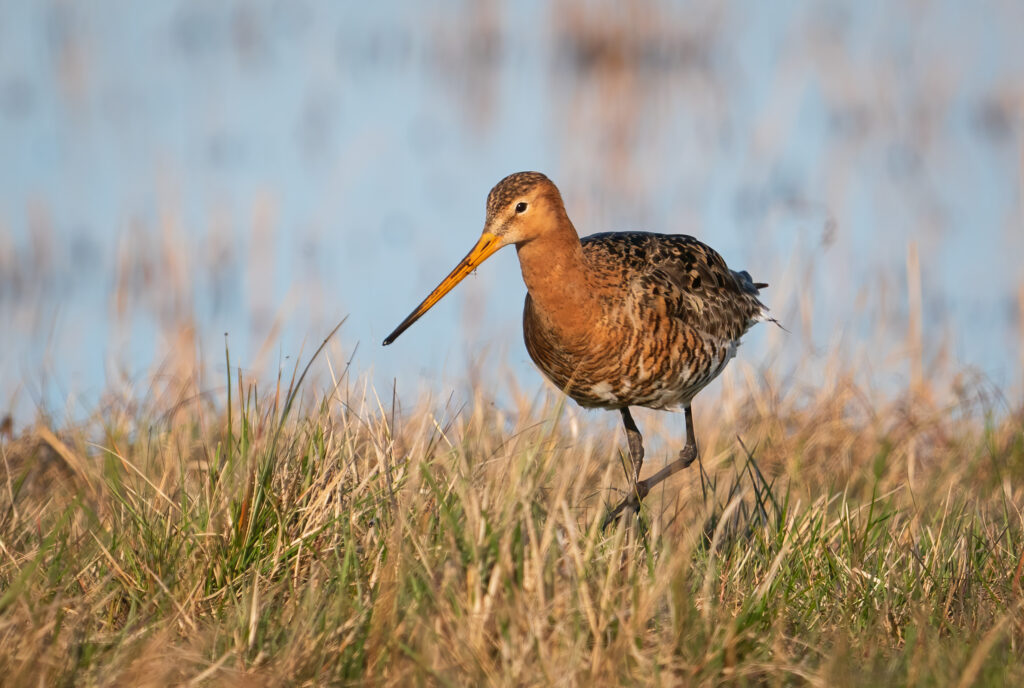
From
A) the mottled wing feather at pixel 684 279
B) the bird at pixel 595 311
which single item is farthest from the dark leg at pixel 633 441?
the mottled wing feather at pixel 684 279

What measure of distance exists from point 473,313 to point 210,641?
5.42 meters

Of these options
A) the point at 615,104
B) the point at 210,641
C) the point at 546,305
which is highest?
the point at 615,104

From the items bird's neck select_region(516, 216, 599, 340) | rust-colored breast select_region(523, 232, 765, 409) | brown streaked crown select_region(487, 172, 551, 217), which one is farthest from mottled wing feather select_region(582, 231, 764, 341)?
brown streaked crown select_region(487, 172, 551, 217)

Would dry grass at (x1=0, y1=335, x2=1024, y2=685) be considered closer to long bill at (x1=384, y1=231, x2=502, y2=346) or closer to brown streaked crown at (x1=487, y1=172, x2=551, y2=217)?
long bill at (x1=384, y1=231, x2=502, y2=346)

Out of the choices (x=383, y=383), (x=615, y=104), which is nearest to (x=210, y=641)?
(x=383, y=383)

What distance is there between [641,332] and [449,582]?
6.39 ft

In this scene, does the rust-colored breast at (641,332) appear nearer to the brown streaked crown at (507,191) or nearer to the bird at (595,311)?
the bird at (595,311)

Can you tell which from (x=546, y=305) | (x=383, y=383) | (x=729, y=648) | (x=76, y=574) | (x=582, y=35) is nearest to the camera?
(x=729, y=648)

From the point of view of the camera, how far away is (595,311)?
15.3 ft

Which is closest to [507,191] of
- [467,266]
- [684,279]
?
[467,266]

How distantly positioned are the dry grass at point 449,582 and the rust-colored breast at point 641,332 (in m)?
0.48

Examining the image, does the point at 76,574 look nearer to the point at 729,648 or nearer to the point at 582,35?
the point at 729,648

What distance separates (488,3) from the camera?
12.1m

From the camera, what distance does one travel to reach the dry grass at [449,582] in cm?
290
